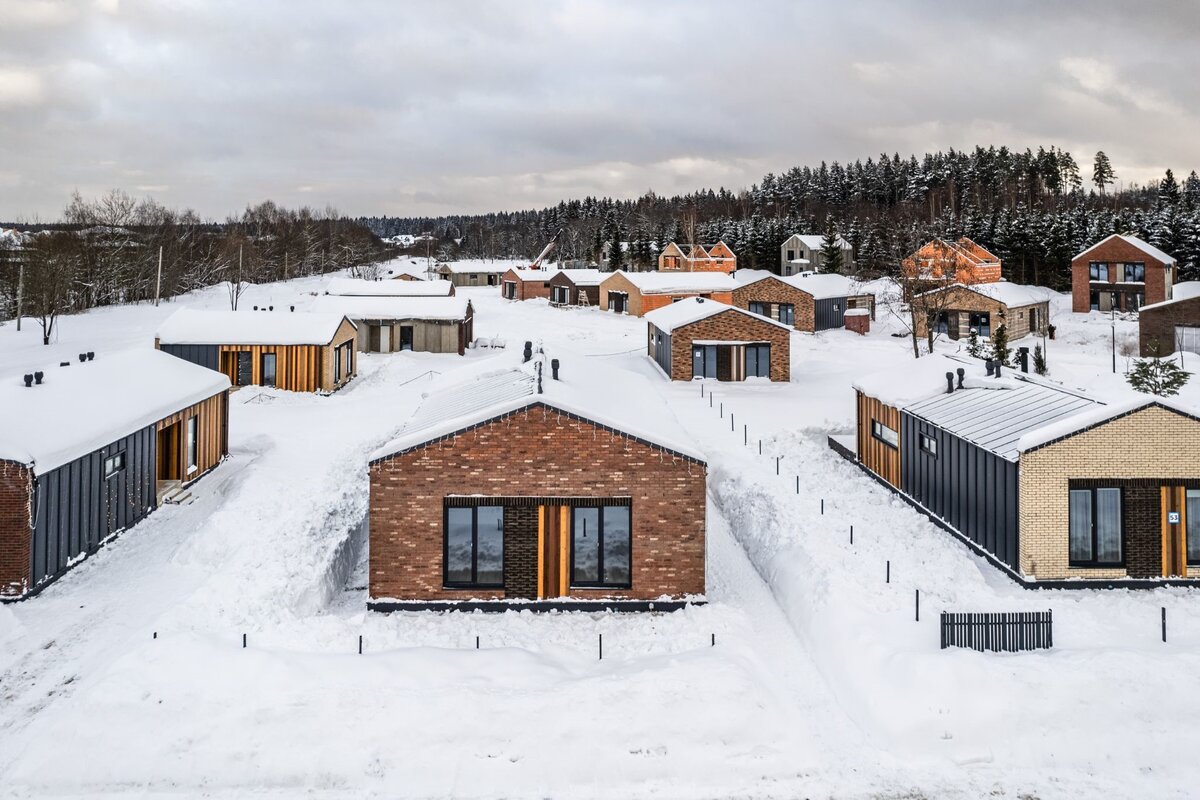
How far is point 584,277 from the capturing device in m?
91.0

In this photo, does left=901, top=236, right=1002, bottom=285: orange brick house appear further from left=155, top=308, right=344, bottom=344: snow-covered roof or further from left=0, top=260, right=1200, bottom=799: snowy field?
left=155, top=308, right=344, bottom=344: snow-covered roof

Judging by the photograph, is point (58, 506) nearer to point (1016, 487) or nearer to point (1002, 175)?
point (1016, 487)

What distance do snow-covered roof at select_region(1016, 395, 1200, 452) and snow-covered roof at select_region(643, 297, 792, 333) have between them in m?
26.4

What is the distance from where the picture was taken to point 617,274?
81.2 m

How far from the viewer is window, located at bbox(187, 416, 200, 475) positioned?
25028 mm

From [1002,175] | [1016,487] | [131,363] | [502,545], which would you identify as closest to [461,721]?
[502,545]

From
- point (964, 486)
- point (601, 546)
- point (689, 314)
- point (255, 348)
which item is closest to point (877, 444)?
point (964, 486)

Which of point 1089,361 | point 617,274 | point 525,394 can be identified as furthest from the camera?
point 617,274

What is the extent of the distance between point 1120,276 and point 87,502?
71.5 m

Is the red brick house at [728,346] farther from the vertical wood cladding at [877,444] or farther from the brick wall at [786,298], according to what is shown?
the brick wall at [786,298]

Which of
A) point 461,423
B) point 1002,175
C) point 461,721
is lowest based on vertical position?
point 461,721

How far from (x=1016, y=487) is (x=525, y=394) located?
10.5 m

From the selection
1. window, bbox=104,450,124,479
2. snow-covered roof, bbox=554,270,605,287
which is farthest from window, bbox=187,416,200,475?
snow-covered roof, bbox=554,270,605,287

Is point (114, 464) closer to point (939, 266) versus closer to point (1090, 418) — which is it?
point (1090, 418)
